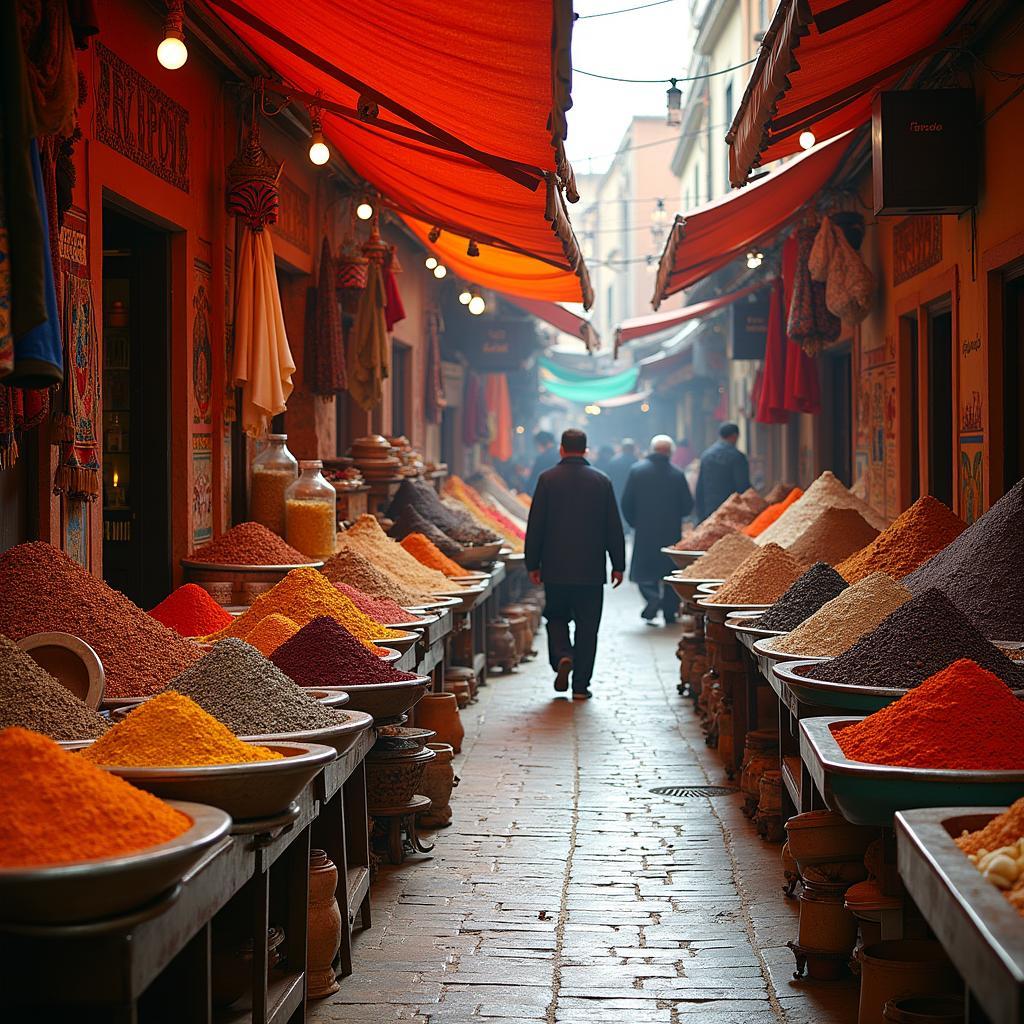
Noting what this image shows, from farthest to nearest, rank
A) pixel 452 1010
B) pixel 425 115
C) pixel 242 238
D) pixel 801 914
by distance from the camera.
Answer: pixel 242 238
pixel 425 115
pixel 801 914
pixel 452 1010

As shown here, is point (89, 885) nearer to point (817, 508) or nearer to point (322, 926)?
point (322, 926)

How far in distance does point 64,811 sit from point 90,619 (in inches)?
75.8

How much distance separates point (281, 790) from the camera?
2.99 metres

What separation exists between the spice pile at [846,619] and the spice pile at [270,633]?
1625 mm

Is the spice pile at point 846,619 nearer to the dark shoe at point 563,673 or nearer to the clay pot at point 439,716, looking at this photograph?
the clay pot at point 439,716

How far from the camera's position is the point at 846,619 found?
487 cm

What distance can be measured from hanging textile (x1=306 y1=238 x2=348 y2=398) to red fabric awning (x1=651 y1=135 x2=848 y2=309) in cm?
232

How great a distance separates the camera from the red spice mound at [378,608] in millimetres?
5910

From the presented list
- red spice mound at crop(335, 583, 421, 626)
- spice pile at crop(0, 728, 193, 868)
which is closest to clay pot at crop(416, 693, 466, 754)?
red spice mound at crop(335, 583, 421, 626)

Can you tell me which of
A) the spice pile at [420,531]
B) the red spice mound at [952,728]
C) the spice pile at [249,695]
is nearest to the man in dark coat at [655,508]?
the spice pile at [420,531]

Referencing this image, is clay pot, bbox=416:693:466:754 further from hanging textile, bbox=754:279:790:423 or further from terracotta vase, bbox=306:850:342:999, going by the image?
hanging textile, bbox=754:279:790:423

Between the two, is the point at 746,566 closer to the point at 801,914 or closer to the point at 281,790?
the point at 801,914

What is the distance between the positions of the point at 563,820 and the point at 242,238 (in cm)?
335

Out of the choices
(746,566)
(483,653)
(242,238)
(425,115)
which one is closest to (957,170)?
(746,566)
